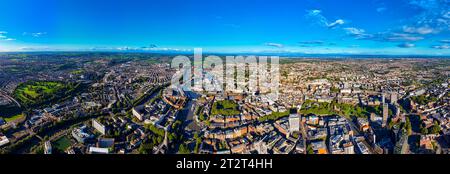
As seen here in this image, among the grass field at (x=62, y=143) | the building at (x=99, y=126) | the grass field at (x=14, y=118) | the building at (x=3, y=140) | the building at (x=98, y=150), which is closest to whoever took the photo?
the building at (x=98, y=150)

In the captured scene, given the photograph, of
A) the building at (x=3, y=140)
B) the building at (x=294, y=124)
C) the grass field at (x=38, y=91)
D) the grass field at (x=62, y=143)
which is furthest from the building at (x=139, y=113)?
the building at (x=294, y=124)

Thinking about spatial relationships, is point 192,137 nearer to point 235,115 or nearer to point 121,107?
point 235,115

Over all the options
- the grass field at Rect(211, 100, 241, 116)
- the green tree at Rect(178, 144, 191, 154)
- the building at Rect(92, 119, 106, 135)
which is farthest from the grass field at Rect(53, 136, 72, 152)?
the grass field at Rect(211, 100, 241, 116)

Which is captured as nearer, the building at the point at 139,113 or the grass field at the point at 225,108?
the building at the point at 139,113

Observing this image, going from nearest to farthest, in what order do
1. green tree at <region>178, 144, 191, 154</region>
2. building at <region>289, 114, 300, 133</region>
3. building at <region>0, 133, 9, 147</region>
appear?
1. green tree at <region>178, 144, 191, 154</region>
2. building at <region>0, 133, 9, 147</region>
3. building at <region>289, 114, 300, 133</region>

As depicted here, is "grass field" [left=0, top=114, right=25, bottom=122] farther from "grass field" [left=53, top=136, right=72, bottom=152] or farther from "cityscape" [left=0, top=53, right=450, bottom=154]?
"grass field" [left=53, top=136, right=72, bottom=152]

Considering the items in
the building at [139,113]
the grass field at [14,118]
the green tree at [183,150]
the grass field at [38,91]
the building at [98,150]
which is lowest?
the building at [98,150]

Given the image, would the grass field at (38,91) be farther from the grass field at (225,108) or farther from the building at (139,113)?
the grass field at (225,108)
